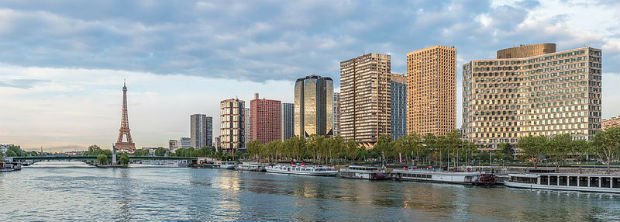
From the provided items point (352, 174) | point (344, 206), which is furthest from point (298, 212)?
point (352, 174)

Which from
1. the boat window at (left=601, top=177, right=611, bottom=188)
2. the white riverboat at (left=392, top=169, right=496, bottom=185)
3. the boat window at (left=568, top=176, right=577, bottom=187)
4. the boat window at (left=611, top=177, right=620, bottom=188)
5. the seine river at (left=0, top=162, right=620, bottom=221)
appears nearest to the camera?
the seine river at (left=0, top=162, right=620, bottom=221)

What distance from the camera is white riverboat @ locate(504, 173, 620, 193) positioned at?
11656 centimetres

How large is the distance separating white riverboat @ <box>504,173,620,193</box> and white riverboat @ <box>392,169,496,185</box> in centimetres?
821

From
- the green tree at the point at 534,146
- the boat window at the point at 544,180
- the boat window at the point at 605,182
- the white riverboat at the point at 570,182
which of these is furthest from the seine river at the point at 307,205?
the green tree at the point at 534,146

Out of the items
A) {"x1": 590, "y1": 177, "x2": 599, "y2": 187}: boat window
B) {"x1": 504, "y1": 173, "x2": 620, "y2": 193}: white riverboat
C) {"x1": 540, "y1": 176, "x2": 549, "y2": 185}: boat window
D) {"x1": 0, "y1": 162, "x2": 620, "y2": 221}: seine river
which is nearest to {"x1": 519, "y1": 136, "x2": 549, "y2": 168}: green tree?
{"x1": 504, "y1": 173, "x2": 620, "y2": 193}: white riverboat

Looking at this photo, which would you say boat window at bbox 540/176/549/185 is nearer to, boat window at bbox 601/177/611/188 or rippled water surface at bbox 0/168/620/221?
rippled water surface at bbox 0/168/620/221

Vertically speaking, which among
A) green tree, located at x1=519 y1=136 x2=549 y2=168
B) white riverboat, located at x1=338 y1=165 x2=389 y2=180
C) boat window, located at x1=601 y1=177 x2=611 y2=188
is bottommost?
white riverboat, located at x1=338 y1=165 x2=389 y2=180

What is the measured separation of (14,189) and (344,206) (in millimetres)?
79514

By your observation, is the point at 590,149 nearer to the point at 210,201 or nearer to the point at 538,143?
the point at 538,143

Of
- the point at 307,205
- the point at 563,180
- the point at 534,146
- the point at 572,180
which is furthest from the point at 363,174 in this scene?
the point at 307,205

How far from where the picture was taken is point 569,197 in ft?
361

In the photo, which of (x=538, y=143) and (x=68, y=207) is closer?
(x=68, y=207)

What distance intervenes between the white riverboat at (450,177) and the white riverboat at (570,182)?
8.21 metres

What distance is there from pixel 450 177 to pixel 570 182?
3499 centimetres
